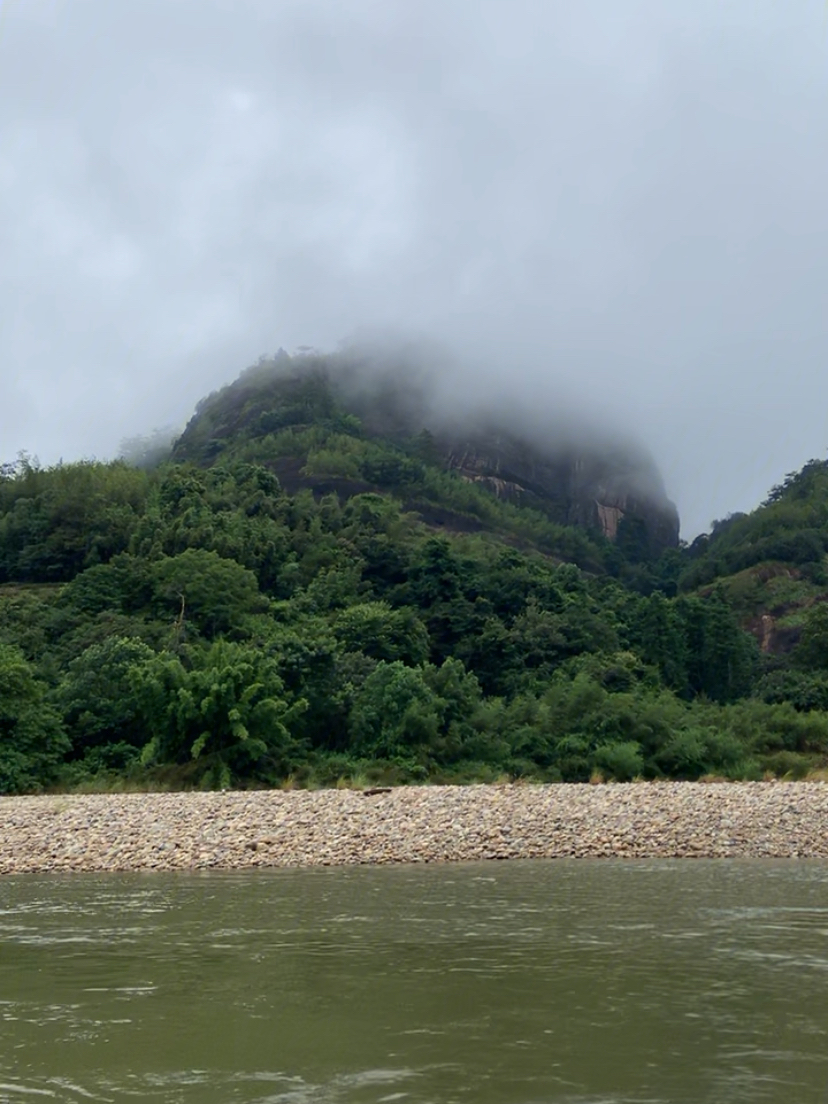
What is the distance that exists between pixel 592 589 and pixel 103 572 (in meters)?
31.5

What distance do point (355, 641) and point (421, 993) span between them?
36.1 meters

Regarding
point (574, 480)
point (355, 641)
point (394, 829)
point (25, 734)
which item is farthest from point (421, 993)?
point (574, 480)

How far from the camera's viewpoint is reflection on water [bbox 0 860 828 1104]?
6578 millimetres

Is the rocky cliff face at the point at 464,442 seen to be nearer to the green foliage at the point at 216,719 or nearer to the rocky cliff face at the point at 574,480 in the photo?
the rocky cliff face at the point at 574,480

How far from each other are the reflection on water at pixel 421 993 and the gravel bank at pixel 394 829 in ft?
9.68

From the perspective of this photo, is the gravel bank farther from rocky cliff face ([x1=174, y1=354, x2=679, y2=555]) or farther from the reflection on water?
rocky cliff face ([x1=174, y1=354, x2=679, y2=555])

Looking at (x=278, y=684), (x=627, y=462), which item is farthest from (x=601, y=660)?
(x=627, y=462)

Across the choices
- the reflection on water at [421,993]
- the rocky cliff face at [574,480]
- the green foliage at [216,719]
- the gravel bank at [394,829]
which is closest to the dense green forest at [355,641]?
the green foliage at [216,719]

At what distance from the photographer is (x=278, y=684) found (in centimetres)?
3178

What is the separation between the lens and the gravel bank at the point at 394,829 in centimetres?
1788

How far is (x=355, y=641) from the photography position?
147 feet

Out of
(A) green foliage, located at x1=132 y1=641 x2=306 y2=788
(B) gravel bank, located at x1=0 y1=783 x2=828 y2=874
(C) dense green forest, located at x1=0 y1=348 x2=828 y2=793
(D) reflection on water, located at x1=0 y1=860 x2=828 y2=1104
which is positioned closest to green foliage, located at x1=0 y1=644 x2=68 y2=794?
(C) dense green forest, located at x1=0 y1=348 x2=828 y2=793

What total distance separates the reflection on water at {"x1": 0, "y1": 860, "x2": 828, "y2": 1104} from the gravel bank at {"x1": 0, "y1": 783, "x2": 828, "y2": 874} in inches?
116

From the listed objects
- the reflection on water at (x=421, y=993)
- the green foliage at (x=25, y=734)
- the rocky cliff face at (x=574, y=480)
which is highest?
the rocky cliff face at (x=574, y=480)
